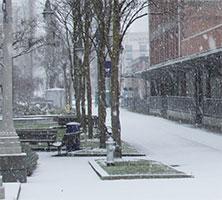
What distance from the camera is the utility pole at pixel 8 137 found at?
14555 millimetres

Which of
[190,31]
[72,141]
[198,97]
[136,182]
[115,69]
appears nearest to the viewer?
[136,182]

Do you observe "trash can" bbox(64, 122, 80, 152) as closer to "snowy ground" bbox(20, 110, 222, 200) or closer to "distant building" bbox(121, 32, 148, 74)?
"snowy ground" bbox(20, 110, 222, 200)

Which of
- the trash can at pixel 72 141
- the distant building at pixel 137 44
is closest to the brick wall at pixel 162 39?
the trash can at pixel 72 141

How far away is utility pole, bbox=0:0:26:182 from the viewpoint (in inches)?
573

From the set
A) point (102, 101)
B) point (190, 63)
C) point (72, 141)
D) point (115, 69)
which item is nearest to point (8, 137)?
point (115, 69)

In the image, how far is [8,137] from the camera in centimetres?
1477

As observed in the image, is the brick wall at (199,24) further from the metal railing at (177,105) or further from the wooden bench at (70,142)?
the wooden bench at (70,142)

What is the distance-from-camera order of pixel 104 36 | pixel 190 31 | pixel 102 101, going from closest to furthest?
pixel 104 36, pixel 102 101, pixel 190 31

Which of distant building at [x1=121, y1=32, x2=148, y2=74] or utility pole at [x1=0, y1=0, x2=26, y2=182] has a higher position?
distant building at [x1=121, y1=32, x2=148, y2=74]

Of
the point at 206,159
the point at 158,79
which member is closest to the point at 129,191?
the point at 206,159

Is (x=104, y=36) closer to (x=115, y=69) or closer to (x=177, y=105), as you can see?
(x=115, y=69)

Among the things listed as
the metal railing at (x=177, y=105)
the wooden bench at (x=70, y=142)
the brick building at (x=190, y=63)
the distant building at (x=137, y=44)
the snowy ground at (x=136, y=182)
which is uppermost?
the distant building at (x=137, y=44)

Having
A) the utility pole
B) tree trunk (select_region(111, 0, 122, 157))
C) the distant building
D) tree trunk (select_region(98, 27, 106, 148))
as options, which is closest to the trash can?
tree trunk (select_region(98, 27, 106, 148))

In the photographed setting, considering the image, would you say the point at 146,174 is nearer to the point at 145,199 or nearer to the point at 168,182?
the point at 168,182
